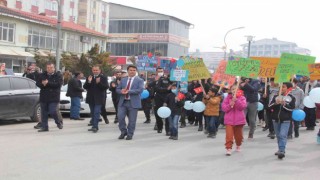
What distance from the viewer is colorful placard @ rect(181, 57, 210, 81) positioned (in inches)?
448

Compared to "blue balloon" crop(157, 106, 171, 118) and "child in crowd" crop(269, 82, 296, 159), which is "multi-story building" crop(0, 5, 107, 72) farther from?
"child in crowd" crop(269, 82, 296, 159)

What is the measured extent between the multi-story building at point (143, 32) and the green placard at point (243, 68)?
200 feet

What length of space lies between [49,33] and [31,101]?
3279 centimetres

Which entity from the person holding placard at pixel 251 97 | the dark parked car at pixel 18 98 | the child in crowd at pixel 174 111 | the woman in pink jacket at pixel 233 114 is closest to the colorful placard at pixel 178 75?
the child in crowd at pixel 174 111

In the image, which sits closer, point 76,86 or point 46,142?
point 46,142

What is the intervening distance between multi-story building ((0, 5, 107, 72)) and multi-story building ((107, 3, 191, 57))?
24615 mm

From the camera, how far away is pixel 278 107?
28.5 feet

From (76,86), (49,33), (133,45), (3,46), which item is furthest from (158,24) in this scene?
(76,86)

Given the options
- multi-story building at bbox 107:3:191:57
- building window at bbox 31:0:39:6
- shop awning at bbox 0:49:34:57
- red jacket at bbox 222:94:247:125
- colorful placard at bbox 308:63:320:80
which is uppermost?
building window at bbox 31:0:39:6

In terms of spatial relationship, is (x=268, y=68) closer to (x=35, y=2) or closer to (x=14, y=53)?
(x=14, y=53)

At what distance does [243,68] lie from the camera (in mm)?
9680

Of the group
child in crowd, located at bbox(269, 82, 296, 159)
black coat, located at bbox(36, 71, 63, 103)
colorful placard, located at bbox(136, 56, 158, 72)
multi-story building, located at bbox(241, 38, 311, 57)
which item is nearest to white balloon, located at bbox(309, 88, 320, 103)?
child in crowd, located at bbox(269, 82, 296, 159)

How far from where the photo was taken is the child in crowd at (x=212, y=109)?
10977 millimetres

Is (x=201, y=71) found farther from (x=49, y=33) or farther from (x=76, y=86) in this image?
(x=49, y=33)
